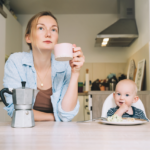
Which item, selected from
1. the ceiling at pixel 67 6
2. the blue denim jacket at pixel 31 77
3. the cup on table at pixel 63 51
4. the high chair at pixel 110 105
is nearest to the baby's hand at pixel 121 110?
the high chair at pixel 110 105

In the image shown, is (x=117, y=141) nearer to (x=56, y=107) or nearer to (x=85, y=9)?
(x=56, y=107)

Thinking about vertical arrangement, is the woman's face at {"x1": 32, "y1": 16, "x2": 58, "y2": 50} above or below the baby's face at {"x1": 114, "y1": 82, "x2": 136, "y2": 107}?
above

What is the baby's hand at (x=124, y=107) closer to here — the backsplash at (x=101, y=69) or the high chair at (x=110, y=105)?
the high chair at (x=110, y=105)

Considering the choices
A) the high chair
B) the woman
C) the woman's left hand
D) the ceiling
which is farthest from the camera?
the ceiling

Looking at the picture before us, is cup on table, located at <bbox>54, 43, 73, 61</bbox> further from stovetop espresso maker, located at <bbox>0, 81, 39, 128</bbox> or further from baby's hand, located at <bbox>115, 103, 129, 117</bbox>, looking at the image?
baby's hand, located at <bbox>115, 103, 129, 117</bbox>

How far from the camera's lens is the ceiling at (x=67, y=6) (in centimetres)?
326

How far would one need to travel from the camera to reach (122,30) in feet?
9.37

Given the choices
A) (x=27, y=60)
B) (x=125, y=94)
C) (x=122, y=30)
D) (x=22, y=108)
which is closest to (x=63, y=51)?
(x=22, y=108)

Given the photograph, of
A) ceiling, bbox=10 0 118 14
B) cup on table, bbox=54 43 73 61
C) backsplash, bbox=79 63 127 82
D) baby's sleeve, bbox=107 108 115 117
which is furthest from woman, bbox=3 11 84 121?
backsplash, bbox=79 63 127 82

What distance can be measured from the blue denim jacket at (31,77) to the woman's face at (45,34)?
0.13 meters

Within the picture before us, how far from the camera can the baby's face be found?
4.26 ft

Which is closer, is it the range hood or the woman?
the woman

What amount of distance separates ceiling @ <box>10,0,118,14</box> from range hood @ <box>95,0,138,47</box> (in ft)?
0.88

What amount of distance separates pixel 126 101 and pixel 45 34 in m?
0.65
